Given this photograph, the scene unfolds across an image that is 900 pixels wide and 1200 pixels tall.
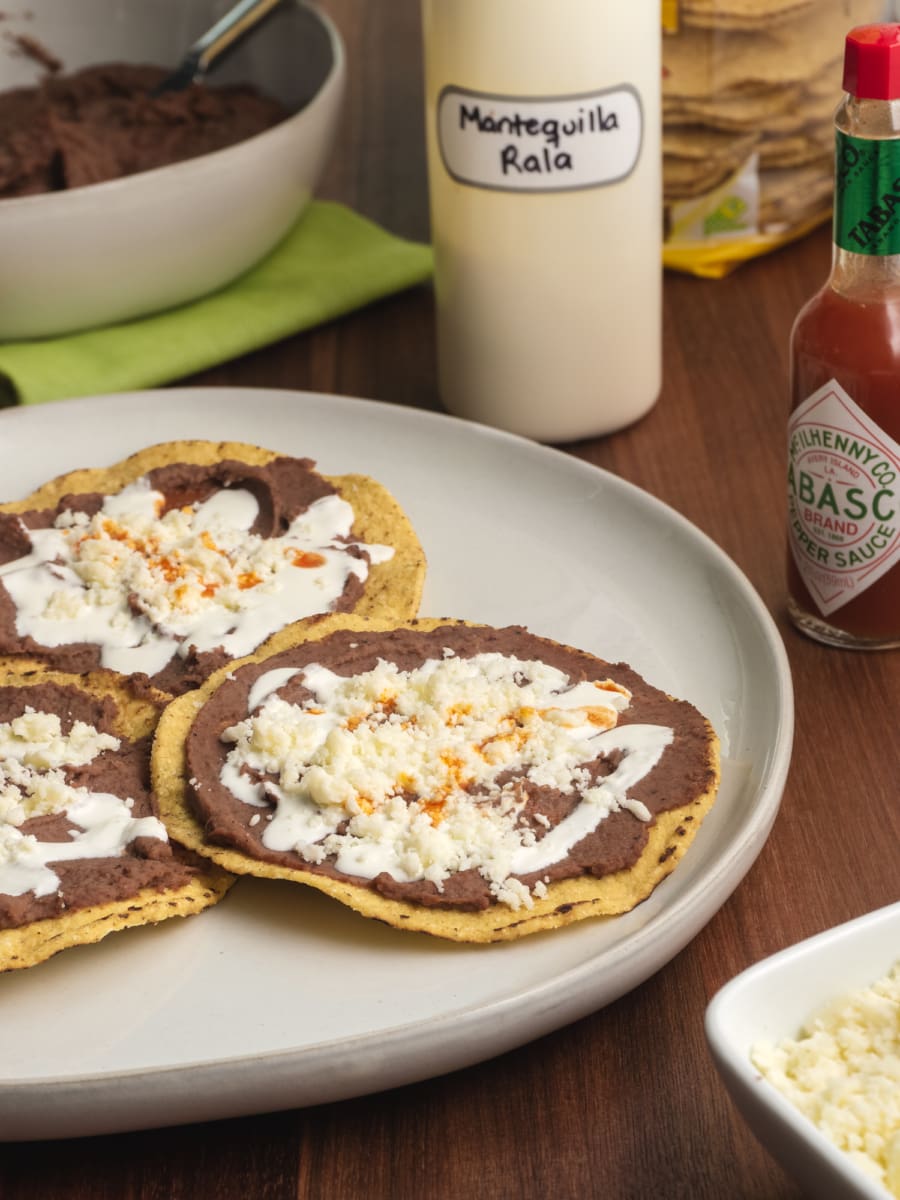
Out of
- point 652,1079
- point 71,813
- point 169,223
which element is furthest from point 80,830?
point 169,223

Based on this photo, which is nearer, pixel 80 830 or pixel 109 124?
pixel 80 830

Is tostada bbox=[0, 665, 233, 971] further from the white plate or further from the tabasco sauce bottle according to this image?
the tabasco sauce bottle

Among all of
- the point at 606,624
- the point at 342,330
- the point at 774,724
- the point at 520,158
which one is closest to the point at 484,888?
the point at 774,724

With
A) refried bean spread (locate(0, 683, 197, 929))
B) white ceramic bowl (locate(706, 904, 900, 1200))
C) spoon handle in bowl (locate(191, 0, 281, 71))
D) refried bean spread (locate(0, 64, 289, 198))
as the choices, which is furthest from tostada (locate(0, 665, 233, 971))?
spoon handle in bowl (locate(191, 0, 281, 71))

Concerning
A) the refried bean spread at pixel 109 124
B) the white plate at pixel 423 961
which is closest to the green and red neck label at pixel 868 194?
the white plate at pixel 423 961

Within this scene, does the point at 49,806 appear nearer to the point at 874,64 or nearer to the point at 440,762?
the point at 440,762

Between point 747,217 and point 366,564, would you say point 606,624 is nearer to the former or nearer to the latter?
point 366,564
